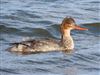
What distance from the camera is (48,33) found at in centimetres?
1670

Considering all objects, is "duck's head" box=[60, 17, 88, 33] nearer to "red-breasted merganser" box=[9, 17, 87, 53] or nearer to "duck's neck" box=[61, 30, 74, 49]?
"red-breasted merganser" box=[9, 17, 87, 53]

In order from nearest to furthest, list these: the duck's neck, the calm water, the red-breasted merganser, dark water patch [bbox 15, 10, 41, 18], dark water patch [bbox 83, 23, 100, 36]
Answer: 1. the calm water
2. the red-breasted merganser
3. the duck's neck
4. dark water patch [bbox 83, 23, 100, 36]
5. dark water patch [bbox 15, 10, 41, 18]

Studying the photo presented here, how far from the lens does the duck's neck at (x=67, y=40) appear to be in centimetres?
1512

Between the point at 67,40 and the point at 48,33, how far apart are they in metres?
1.48

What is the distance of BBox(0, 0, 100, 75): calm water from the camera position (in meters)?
12.6

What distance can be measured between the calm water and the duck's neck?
0.19 meters

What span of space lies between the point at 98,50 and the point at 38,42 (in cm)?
157

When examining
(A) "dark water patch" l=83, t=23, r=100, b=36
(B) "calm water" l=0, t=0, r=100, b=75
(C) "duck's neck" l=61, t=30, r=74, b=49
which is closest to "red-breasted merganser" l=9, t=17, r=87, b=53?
(C) "duck's neck" l=61, t=30, r=74, b=49

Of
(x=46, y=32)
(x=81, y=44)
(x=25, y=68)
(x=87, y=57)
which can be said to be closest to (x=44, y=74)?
(x=25, y=68)

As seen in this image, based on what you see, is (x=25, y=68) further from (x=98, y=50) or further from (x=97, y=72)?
(x=98, y=50)

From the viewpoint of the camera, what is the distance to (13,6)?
19281 mm

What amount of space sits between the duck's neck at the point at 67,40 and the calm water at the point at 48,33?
0.63ft

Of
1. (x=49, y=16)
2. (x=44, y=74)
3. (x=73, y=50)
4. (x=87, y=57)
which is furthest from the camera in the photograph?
(x=49, y=16)

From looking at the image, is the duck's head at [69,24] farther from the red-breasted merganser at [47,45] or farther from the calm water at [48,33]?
the calm water at [48,33]
